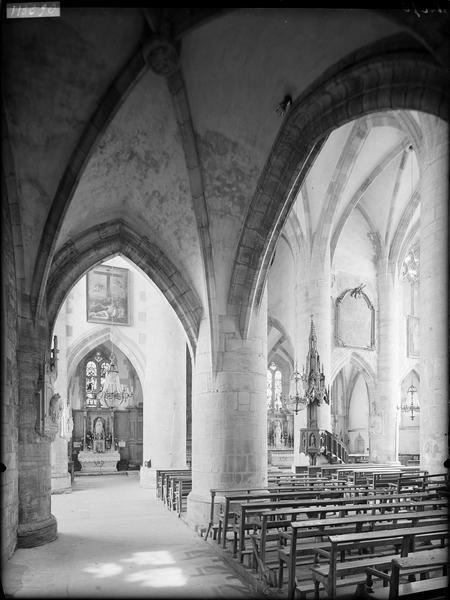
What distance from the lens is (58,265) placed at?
476 inches

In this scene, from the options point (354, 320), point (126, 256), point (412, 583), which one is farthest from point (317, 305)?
point (412, 583)

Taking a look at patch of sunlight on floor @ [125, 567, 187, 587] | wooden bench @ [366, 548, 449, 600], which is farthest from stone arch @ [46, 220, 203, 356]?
wooden bench @ [366, 548, 449, 600]

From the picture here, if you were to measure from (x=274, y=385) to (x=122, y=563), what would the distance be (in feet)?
83.5

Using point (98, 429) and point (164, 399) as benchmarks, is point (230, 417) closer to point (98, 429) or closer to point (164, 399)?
point (164, 399)

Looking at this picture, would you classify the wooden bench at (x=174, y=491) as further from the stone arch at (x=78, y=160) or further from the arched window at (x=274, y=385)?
the arched window at (x=274, y=385)

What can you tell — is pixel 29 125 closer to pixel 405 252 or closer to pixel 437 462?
pixel 437 462

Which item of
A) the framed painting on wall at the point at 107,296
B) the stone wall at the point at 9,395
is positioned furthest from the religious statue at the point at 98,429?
the stone wall at the point at 9,395

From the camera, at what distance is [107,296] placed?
25.2m

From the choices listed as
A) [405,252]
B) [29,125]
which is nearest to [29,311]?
[29,125]

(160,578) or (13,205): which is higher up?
(13,205)

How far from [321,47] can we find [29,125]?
4286 mm

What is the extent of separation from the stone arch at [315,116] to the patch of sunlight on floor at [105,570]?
16.1 feet

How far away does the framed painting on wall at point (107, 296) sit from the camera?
2491 centimetres

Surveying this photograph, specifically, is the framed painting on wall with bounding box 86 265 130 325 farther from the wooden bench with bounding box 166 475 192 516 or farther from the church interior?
the wooden bench with bounding box 166 475 192 516
